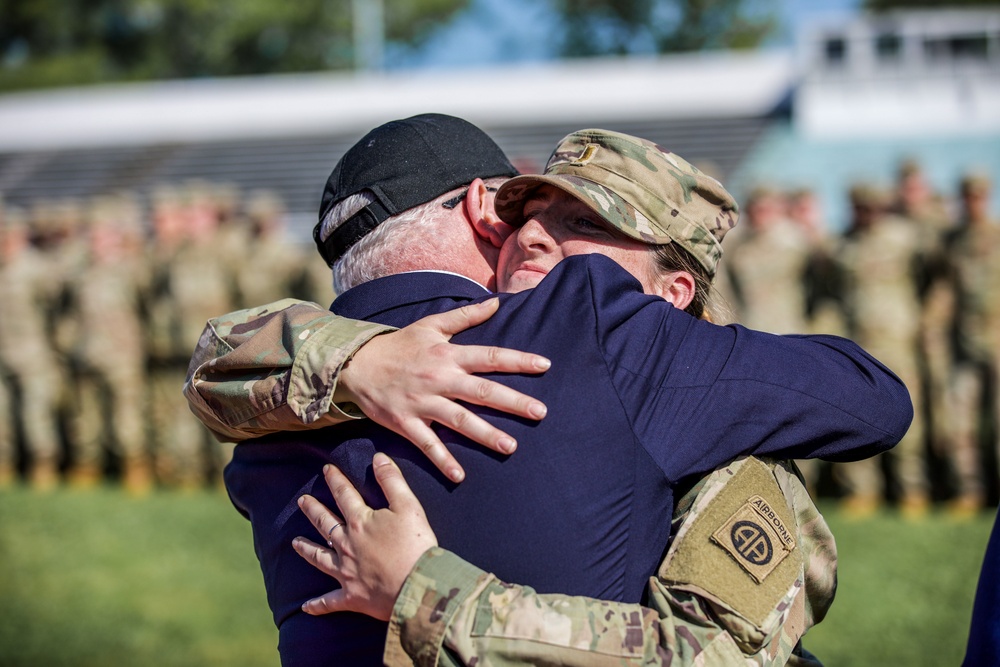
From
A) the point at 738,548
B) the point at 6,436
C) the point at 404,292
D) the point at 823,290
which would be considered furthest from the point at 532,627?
the point at 6,436

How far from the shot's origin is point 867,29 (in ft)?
67.0

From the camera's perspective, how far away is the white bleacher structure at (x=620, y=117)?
18984mm

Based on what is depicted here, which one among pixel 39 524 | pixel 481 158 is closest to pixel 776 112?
pixel 39 524

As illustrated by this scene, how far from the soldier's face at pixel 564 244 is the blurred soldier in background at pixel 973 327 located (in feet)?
22.9

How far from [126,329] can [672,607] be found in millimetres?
9551

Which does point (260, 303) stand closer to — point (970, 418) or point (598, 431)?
point (970, 418)

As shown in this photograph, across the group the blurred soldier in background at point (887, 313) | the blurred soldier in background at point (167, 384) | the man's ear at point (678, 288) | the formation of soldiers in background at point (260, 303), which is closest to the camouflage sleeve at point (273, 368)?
the man's ear at point (678, 288)

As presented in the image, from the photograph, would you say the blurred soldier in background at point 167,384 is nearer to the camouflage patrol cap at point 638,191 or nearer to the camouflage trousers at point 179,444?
the camouflage trousers at point 179,444

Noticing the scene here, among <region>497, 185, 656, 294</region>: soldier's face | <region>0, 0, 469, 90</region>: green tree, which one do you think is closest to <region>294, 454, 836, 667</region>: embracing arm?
<region>497, 185, 656, 294</region>: soldier's face

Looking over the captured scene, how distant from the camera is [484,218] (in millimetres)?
2137

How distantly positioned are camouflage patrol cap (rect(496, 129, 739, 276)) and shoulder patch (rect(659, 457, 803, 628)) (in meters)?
0.45

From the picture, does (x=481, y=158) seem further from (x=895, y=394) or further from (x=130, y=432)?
(x=130, y=432)

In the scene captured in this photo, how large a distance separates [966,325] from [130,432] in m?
7.24

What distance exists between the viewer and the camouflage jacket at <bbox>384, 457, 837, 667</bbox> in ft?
5.53
